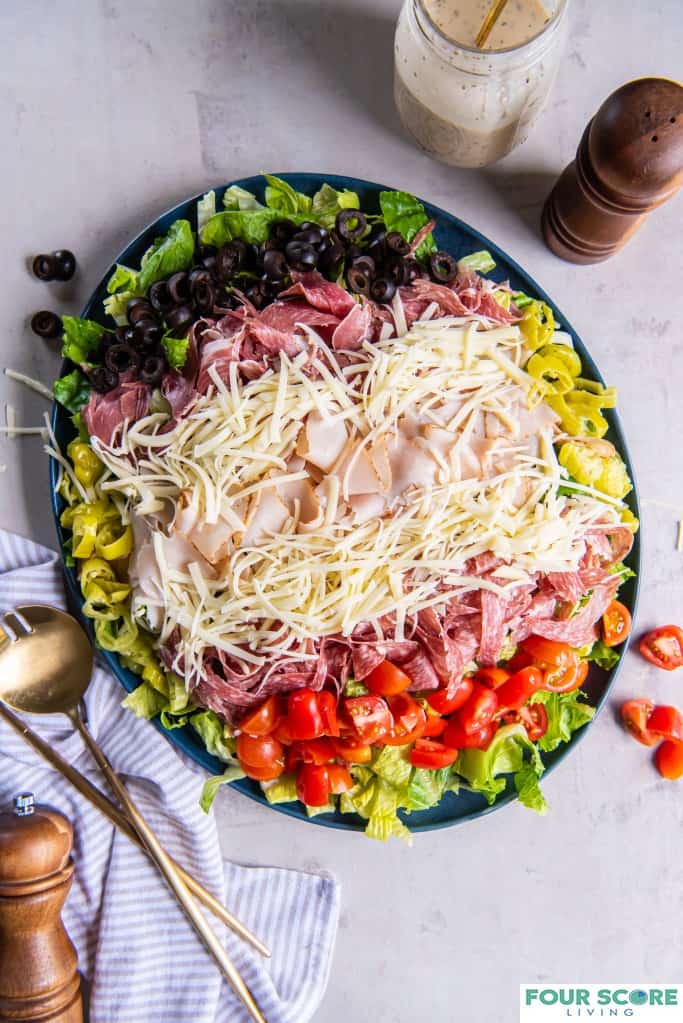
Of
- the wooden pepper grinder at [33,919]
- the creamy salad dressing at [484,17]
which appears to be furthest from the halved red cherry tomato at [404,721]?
the creamy salad dressing at [484,17]

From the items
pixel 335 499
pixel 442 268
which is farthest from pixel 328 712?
pixel 442 268

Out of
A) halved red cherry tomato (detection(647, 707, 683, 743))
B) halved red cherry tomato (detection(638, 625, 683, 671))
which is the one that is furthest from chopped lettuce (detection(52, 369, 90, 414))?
halved red cherry tomato (detection(647, 707, 683, 743))

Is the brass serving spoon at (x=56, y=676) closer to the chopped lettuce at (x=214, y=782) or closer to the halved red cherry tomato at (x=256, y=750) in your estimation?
the chopped lettuce at (x=214, y=782)

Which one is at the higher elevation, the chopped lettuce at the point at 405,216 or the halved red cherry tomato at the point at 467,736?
the chopped lettuce at the point at 405,216

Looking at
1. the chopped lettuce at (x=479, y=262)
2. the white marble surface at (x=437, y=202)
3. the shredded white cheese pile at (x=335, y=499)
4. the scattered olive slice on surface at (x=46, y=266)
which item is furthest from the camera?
the white marble surface at (x=437, y=202)

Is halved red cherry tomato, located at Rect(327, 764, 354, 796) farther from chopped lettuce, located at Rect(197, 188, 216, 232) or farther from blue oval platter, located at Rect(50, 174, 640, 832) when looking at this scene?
chopped lettuce, located at Rect(197, 188, 216, 232)
